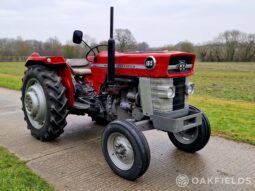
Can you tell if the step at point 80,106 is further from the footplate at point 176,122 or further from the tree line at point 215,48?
the tree line at point 215,48

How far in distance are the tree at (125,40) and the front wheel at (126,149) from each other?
5.52 ft

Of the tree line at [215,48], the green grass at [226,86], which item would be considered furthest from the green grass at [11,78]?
the green grass at [226,86]

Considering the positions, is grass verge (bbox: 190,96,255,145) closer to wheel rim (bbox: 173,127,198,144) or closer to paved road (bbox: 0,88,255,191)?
paved road (bbox: 0,88,255,191)

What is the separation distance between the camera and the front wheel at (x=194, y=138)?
A: 3.93 meters

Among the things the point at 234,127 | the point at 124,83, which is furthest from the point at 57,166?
the point at 234,127

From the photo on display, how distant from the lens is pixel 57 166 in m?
3.62

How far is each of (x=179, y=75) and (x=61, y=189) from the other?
1900 mm

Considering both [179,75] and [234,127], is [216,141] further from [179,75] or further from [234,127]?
[179,75]

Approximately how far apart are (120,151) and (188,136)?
1.25m

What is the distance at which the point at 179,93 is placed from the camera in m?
3.68

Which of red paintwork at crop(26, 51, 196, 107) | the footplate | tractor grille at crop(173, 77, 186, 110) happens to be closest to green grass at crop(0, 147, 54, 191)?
red paintwork at crop(26, 51, 196, 107)

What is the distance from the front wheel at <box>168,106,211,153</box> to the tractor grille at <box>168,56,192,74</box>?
650 mm

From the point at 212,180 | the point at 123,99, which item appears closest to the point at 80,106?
the point at 123,99

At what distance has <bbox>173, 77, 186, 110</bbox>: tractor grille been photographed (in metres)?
3.62
